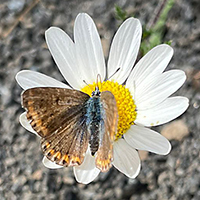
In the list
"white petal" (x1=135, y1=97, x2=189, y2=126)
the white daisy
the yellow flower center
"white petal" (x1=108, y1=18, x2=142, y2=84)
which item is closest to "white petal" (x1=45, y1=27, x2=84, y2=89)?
the white daisy

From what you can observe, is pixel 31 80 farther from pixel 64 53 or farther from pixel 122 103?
pixel 122 103

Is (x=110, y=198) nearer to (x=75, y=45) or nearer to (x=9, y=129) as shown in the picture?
(x=9, y=129)

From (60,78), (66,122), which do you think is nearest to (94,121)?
(66,122)

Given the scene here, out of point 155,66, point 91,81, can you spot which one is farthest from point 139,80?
point 91,81

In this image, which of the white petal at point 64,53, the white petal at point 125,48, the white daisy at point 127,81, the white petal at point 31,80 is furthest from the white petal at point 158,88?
the white petal at point 31,80

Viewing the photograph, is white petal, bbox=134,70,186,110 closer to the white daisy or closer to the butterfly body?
the white daisy

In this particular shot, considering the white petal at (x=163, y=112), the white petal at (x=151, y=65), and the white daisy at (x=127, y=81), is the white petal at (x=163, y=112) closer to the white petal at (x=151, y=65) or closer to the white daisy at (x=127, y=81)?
the white daisy at (x=127, y=81)

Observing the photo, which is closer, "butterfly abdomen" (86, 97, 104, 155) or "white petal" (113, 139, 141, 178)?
"butterfly abdomen" (86, 97, 104, 155)
